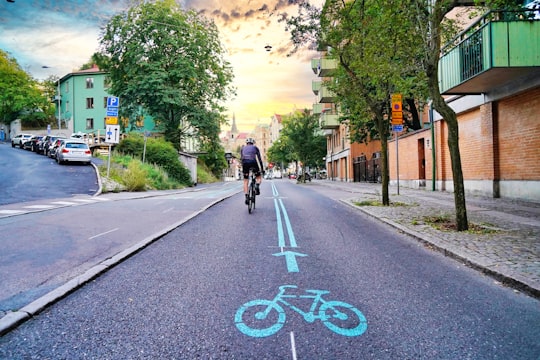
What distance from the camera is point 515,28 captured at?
482 inches

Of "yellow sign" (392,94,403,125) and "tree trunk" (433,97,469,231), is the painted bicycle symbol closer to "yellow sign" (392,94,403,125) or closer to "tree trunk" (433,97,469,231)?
"tree trunk" (433,97,469,231)

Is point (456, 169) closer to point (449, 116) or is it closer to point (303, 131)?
point (449, 116)

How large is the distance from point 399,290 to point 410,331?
1190mm

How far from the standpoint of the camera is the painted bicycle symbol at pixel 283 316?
3.39 m

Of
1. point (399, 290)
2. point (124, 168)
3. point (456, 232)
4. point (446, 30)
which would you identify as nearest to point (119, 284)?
point (399, 290)

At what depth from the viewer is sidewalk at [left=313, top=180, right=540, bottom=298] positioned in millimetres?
5094

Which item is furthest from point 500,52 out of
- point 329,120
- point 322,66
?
point 329,120

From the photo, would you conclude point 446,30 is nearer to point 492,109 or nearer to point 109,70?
point 492,109

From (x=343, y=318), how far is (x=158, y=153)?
30.1m

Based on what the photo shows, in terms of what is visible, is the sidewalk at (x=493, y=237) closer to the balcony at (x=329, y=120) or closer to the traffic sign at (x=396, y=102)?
the traffic sign at (x=396, y=102)

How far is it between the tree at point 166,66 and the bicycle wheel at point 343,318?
3390cm

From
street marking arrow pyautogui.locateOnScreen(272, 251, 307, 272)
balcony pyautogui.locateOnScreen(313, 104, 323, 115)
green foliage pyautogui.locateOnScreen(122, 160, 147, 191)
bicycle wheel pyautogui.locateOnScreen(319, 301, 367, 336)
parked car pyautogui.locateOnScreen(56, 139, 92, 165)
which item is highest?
balcony pyautogui.locateOnScreen(313, 104, 323, 115)

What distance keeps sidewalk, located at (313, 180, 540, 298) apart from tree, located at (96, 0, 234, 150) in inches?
1125

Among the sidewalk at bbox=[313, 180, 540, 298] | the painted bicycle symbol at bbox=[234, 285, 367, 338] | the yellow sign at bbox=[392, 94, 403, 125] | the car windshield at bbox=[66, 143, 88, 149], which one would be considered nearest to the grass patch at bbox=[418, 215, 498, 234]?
the sidewalk at bbox=[313, 180, 540, 298]
